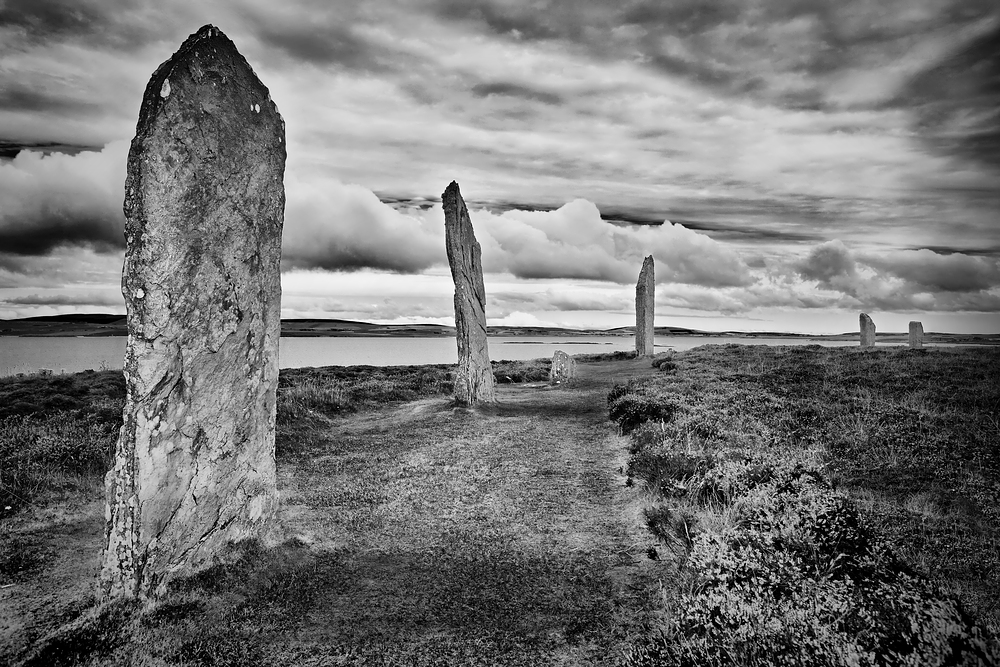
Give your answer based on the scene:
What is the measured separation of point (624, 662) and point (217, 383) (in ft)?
14.4

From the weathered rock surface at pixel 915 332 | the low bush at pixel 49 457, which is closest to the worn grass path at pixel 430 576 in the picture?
the low bush at pixel 49 457

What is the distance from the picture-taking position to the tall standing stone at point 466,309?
568 inches

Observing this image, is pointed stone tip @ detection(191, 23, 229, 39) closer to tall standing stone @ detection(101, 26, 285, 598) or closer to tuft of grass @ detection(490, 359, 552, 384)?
tall standing stone @ detection(101, 26, 285, 598)

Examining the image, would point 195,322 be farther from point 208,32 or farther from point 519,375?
point 519,375

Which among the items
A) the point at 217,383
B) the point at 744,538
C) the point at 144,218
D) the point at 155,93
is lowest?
the point at 744,538

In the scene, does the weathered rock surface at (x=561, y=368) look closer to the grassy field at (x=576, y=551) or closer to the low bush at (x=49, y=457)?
the grassy field at (x=576, y=551)

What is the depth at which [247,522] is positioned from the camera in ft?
19.0

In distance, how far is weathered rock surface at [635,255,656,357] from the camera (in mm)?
30250

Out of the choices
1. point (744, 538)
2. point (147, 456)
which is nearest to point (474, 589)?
point (744, 538)

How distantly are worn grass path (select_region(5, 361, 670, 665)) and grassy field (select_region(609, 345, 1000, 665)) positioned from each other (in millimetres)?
521

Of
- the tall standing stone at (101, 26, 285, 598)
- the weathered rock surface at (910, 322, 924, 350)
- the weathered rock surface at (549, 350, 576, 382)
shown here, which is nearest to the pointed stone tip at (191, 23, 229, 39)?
the tall standing stone at (101, 26, 285, 598)

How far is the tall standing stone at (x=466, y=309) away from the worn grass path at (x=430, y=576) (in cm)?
497

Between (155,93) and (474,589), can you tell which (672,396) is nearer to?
(474,589)

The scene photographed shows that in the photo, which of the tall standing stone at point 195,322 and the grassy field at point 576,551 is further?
the tall standing stone at point 195,322
